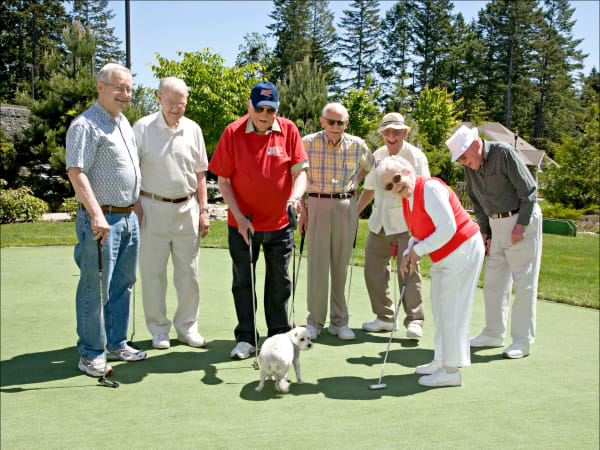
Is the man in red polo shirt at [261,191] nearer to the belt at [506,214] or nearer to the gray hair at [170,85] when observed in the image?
the gray hair at [170,85]

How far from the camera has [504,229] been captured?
174 inches

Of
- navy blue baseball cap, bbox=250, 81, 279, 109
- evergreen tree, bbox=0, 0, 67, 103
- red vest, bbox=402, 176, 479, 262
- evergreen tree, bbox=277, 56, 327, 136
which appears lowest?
red vest, bbox=402, 176, 479, 262

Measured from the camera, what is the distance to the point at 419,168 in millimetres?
4770

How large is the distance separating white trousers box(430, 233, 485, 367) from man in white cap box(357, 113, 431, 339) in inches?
42.9

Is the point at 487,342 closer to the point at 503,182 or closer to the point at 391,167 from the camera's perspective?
the point at 503,182

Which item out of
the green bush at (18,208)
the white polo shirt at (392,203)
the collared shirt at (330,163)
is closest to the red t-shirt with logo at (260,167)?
the collared shirt at (330,163)

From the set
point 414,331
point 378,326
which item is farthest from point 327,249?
point 414,331

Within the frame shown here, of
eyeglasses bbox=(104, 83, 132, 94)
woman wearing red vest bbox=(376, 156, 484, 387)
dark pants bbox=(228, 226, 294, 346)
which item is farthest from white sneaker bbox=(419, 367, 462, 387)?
eyeglasses bbox=(104, 83, 132, 94)

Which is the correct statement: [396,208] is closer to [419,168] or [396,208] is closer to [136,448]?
[419,168]

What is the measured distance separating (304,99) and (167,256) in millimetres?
15470

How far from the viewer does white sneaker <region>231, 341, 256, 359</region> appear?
412 cm

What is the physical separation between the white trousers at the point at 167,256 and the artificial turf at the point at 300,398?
0.25 meters

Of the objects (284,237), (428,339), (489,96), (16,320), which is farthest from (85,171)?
(489,96)

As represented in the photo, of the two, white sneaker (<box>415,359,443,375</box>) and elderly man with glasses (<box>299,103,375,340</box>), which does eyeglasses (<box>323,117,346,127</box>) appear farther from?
white sneaker (<box>415,359,443,375</box>)
